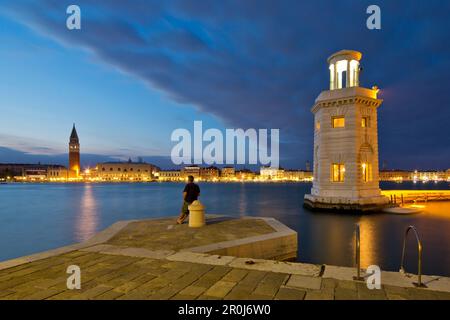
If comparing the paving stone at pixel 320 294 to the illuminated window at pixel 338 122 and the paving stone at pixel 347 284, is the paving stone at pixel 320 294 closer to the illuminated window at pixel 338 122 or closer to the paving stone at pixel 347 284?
the paving stone at pixel 347 284

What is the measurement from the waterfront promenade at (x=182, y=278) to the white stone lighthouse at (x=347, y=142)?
2239 cm

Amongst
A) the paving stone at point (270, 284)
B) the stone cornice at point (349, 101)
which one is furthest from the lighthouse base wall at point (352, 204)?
the paving stone at point (270, 284)

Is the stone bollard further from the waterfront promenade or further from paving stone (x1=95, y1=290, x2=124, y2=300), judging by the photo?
paving stone (x1=95, y1=290, x2=124, y2=300)

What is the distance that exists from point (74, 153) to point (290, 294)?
210 metres

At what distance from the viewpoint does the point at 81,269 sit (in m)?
5.91

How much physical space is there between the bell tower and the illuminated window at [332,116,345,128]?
191753 mm

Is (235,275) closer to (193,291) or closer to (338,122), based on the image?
(193,291)

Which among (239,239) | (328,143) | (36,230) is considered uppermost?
(328,143)

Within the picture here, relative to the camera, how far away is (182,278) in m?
5.34

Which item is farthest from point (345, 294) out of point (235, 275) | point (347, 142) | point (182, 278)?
point (347, 142)
